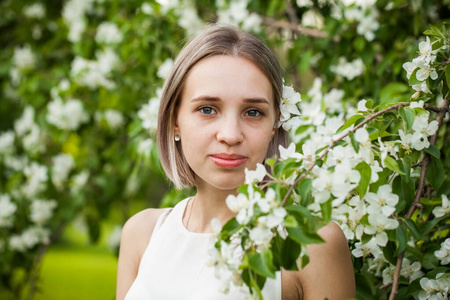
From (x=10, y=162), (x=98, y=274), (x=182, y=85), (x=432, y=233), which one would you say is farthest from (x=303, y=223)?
(x=98, y=274)

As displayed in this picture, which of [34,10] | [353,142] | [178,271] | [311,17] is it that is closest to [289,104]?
[353,142]

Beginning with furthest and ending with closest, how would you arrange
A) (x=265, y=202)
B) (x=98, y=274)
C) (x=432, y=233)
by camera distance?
(x=98, y=274)
(x=432, y=233)
(x=265, y=202)

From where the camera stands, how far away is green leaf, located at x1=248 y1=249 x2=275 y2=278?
Answer: 99cm

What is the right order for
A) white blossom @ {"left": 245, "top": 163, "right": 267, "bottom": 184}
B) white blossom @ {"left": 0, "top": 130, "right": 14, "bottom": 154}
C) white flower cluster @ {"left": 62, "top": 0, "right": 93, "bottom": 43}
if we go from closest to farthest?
white blossom @ {"left": 245, "top": 163, "right": 267, "bottom": 184}
white flower cluster @ {"left": 62, "top": 0, "right": 93, "bottom": 43}
white blossom @ {"left": 0, "top": 130, "right": 14, "bottom": 154}

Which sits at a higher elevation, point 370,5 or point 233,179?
point 370,5

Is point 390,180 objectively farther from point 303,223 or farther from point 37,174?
point 37,174

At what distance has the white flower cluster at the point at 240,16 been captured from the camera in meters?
3.02

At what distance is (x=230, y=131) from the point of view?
130 centimetres

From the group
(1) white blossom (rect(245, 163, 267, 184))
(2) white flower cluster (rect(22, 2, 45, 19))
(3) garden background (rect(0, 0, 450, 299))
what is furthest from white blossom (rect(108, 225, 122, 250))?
(1) white blossom (rect(245, 163, 267, 184))

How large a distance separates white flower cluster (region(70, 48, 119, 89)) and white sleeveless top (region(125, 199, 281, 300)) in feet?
6.32

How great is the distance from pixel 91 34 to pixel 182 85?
2.59 metres

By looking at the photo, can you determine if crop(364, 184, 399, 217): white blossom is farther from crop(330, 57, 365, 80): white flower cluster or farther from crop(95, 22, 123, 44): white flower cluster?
crop(95, 22, 123, 44): white flower cluster

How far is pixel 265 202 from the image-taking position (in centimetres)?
102

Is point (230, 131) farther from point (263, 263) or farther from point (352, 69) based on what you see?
point (352, 69)
